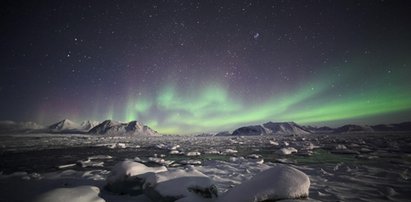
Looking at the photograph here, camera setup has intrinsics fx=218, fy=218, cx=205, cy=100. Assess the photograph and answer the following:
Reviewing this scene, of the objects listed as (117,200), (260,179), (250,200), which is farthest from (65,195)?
(260,179)

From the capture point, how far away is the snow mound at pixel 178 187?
19.3ft

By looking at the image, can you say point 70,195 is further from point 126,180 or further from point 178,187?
point 178,187

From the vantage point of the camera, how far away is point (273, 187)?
5484 millimetres

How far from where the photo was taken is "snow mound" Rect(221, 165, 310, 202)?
5.34m

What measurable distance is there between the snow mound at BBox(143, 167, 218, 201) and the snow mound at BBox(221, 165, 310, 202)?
544 millimetres

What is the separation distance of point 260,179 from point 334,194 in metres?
2.79

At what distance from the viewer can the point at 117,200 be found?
6.61 m

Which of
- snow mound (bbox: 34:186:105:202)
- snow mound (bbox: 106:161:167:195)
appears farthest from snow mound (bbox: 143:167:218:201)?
snow mound (bbox: 34:186:105:202)

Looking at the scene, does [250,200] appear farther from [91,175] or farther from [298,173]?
[91,175]

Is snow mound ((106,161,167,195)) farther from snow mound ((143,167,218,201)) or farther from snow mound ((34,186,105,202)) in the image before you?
snow mound ((34,186,105,202))

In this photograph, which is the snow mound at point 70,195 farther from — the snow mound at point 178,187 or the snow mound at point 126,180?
the snow mound at point 178,187

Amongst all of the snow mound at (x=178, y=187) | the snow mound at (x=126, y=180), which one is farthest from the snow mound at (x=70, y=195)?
the snow mound at (x=178, y=187)

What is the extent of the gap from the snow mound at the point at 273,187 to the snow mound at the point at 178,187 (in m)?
0.54

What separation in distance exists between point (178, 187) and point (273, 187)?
8.38 ft
